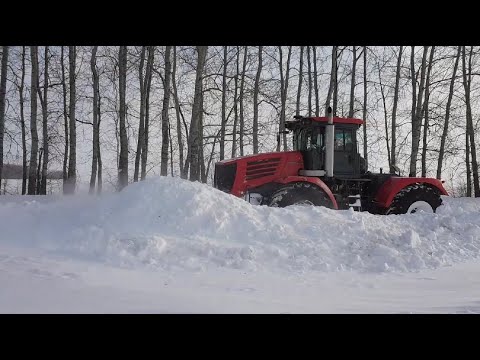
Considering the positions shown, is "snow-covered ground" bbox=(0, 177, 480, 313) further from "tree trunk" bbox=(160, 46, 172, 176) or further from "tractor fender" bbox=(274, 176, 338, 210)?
"tree trunk" bbox=(160, 46, 172, 176)

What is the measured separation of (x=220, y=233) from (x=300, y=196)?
Answer: 291cm

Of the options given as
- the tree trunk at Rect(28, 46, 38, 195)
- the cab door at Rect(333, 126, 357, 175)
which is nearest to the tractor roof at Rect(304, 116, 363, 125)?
the cab door at Rect(333, 126, 357, 175)

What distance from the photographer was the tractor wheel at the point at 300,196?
31.1ft

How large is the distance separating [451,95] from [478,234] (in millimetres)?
17004

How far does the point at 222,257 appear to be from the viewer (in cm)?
643

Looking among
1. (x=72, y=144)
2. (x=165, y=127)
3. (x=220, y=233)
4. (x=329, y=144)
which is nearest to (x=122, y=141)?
(x=72, y=144)

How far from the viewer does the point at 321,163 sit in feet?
35.3

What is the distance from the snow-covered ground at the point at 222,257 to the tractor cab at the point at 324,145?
2.12 metres

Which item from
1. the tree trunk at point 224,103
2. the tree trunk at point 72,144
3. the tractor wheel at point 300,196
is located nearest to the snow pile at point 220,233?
the tractor wheel at point 300,196

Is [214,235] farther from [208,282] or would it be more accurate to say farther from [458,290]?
[458,290]

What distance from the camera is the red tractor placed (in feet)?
32.7

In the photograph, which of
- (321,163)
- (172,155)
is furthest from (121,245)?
(172,155)

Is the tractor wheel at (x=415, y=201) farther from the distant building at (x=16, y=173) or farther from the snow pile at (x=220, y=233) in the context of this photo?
the distant building at (x=16, y=173)

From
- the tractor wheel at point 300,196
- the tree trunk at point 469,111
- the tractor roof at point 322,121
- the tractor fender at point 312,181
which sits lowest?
the tractor wheel at point 300,196
